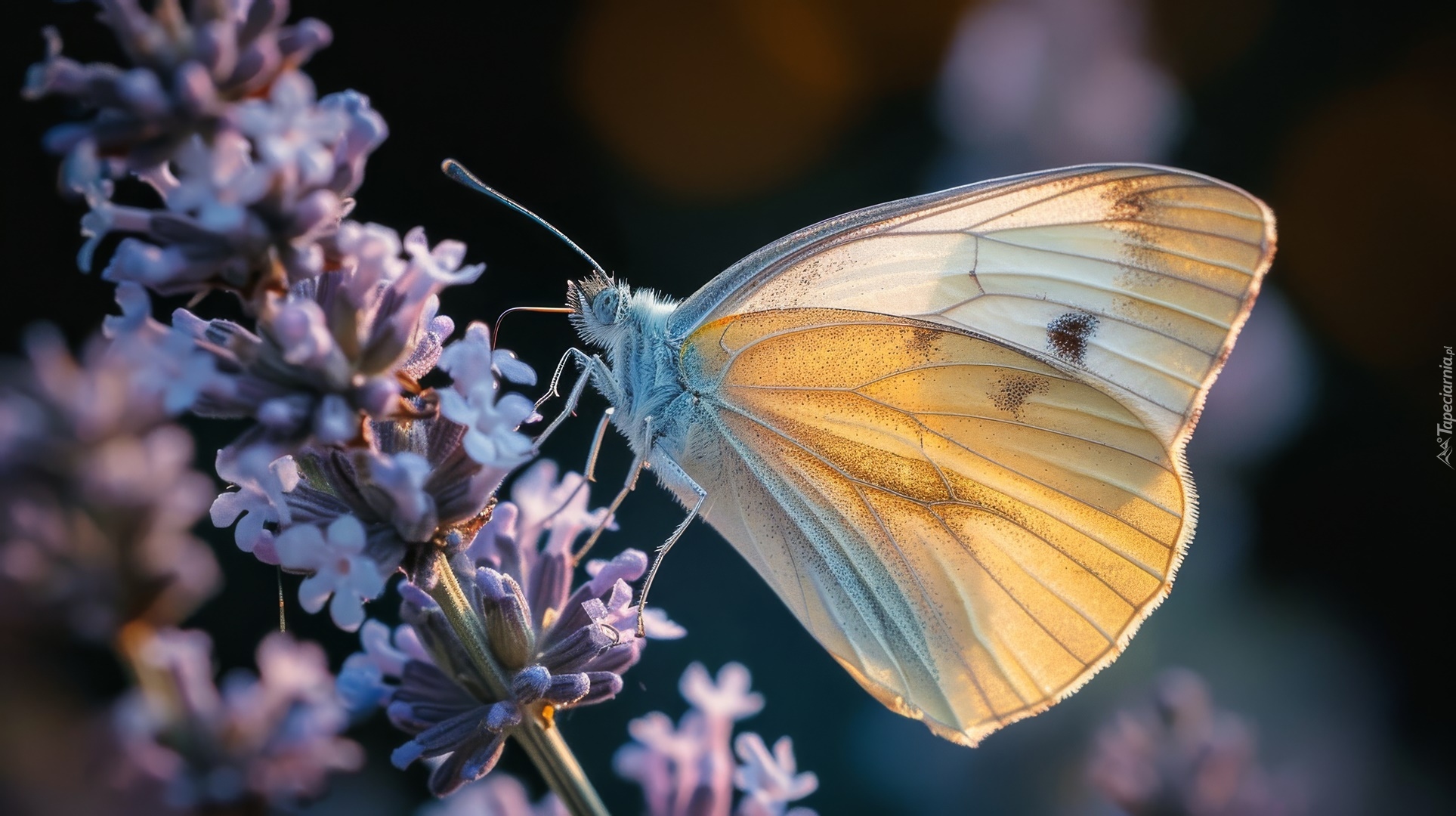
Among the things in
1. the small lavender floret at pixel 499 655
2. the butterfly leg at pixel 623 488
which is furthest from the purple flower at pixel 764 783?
the butterfly leg at pixel 623 488

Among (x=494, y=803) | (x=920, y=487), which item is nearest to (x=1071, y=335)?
(x=920, y=487)

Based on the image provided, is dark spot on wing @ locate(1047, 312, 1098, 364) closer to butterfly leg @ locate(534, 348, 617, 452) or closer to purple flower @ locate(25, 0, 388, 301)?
butterfly leg @ locate(534, 348, 617, 452)

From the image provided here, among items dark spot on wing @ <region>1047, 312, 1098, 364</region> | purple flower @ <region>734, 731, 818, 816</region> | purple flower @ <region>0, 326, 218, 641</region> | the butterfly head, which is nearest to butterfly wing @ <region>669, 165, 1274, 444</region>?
dark spot on wing @ <region>1047, 312, 1098, 364</region>

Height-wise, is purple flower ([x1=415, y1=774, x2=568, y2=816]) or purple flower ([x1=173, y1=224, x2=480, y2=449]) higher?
purple flower ([x1=173, y1=224, x2=480, y2=449])

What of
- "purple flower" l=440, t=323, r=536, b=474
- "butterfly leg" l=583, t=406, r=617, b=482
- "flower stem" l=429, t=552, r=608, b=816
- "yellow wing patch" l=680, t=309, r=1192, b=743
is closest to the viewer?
"purple flower" l=440, t=323, r=536, b=474

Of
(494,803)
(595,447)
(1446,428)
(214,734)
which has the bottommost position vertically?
(494,803)

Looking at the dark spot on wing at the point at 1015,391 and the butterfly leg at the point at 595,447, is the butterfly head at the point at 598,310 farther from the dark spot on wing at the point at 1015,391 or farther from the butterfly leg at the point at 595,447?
the dark spot on wing at the point at 1015,391

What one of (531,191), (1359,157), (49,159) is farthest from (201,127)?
(1359,157)

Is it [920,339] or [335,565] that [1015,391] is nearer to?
[920,339]
